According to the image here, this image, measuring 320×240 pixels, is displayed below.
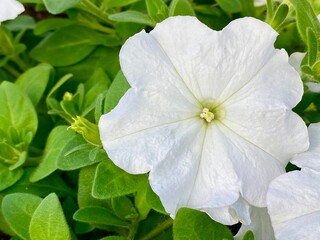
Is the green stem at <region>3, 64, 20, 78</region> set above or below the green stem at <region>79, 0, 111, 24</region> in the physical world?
below

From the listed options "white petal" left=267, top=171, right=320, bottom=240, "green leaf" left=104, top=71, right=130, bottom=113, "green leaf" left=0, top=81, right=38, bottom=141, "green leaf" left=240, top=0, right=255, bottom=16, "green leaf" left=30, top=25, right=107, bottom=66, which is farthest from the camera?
"green leaf" left=30, top=25, right=107, bottom=66

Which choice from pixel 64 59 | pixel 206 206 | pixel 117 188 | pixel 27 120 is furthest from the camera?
pixel 64 59

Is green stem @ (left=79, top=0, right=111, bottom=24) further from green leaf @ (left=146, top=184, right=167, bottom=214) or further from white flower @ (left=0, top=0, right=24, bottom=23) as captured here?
green leaf @ (left=146, top=184, right=167, bottom=214)

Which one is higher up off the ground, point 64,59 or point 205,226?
point 205,226

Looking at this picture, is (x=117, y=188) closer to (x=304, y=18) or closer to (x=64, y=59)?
(x=304, y=18)

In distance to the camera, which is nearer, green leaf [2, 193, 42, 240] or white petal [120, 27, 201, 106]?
white petal [120, 27, 201, 106]

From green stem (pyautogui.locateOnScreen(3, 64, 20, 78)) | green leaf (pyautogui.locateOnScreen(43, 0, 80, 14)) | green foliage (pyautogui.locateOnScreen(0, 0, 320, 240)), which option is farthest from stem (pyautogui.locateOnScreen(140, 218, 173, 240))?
green stem (pyautogui.locateOnScreen(3, 64, 20, 78))

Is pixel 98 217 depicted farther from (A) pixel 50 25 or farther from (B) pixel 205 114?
(A) pixel 50 25

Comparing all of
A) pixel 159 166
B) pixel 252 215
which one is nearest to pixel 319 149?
pixel 252 215
